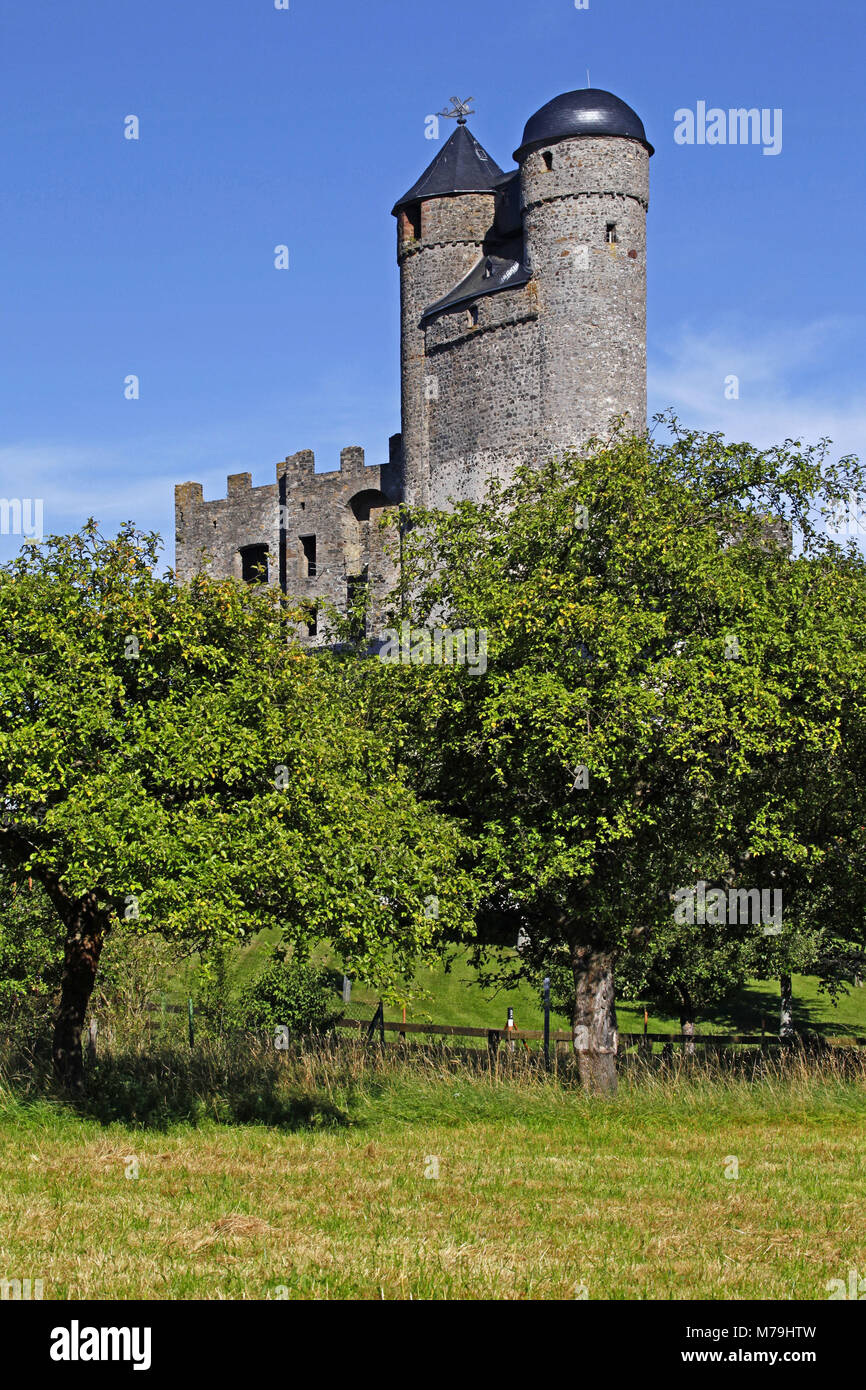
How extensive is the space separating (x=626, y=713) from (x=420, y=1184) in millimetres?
6135

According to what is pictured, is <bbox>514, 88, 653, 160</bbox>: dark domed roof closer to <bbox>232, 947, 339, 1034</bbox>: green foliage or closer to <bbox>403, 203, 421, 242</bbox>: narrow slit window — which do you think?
<bbox>403, 203, 421, 242</bbox>: narrow slit window

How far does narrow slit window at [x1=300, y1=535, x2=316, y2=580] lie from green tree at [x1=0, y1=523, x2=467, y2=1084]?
4245 centimetres

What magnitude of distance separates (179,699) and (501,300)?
32.8 meters

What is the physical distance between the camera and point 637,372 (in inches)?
1682

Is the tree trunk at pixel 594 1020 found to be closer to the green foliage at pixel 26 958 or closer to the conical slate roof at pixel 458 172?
the green foliage at pixel 26 958

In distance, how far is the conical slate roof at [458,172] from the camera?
4875 cm

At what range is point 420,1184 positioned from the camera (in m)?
11.7

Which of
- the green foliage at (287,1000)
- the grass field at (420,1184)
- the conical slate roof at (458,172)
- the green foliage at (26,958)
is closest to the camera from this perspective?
the grass field at (420,1184)

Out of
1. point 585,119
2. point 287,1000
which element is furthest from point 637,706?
point 585,119

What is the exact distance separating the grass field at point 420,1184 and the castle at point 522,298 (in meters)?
24.2

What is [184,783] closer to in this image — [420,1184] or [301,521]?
[420,1184]

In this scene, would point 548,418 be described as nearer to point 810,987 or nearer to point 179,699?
point 810,987

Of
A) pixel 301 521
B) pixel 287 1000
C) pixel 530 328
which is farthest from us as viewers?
pixel 301 521

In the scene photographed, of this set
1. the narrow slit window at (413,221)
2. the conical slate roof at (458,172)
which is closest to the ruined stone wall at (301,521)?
the narrow slit window at (413,221)
